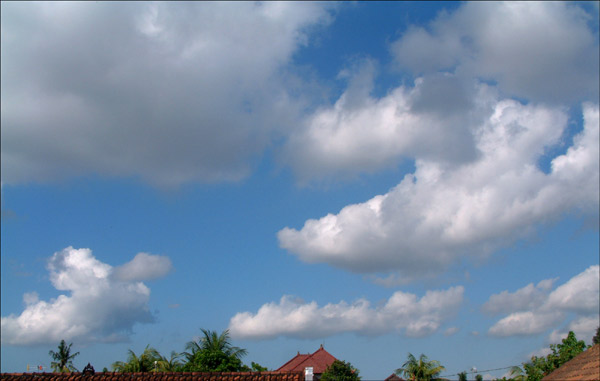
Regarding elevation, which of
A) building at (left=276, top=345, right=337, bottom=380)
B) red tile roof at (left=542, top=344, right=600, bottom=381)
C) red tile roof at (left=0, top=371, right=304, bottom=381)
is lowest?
red tile roof at (left=542, top=344, right=600, bottom=381)

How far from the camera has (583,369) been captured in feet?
41.2

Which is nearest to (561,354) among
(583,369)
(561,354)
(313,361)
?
(561,354)

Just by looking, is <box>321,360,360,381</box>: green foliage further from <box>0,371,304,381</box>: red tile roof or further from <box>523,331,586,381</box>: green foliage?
<box>0,371,304,381</box>: red tile roof

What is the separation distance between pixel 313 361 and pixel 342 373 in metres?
17.8

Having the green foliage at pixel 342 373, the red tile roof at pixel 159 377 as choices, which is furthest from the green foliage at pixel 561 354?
the green foliage at pixel 342 373

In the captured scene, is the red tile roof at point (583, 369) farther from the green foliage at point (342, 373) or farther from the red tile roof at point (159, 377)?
the green foliage at point (342, 373)

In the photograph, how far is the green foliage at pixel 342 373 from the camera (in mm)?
51000

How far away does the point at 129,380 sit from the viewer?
74.5ft

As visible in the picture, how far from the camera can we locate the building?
66812 millimetres

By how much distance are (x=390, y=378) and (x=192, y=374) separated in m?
54.7

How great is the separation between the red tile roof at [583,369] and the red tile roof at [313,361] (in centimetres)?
5542

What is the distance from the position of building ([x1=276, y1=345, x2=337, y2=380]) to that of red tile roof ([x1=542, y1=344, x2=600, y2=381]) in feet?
182

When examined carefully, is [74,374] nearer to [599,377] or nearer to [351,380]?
[599,377]

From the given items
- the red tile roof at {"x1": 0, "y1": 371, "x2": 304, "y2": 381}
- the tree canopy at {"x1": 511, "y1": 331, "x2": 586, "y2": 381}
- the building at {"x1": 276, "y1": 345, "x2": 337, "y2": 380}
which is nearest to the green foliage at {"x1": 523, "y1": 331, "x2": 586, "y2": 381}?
the tree canopy at {"x1": 511, "y1": 331, "x2": 586, "y2": 381}
